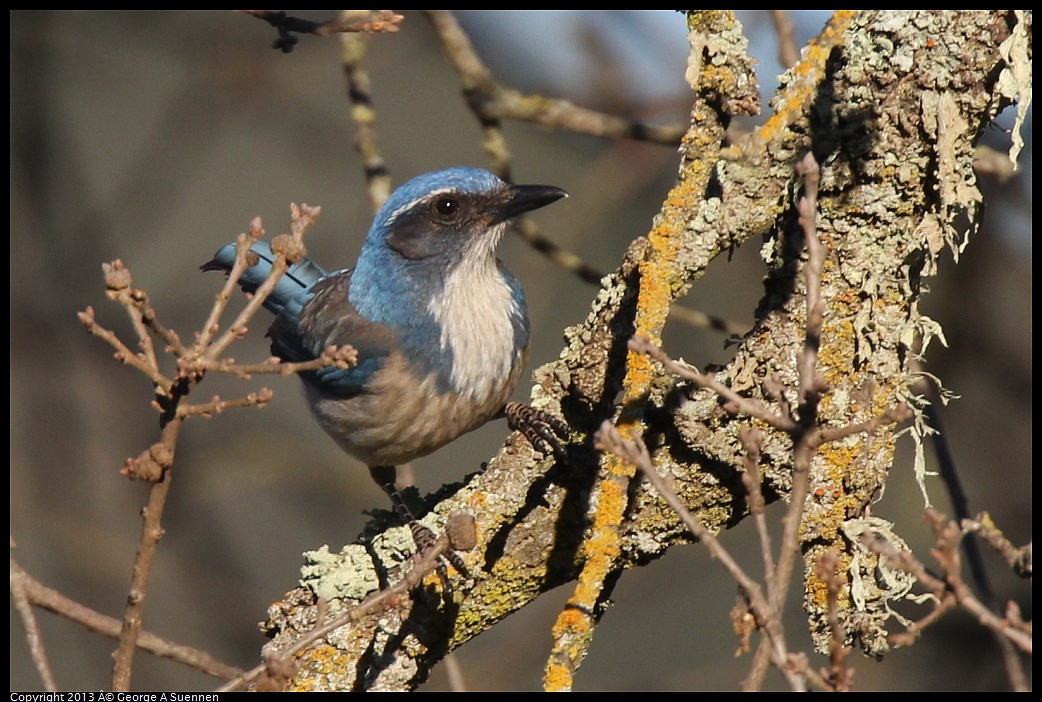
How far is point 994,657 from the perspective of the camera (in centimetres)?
664

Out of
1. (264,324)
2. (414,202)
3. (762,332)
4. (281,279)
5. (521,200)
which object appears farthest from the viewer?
(264,324)

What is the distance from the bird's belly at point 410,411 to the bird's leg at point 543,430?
1.28 metres

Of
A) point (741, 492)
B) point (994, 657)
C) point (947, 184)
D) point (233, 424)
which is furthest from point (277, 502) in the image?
point (947, 184)

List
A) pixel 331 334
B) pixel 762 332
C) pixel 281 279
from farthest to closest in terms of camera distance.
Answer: pixel 281 279 < pixel 331 334 < pixel 762 332

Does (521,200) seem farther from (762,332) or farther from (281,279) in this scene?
(762,332)

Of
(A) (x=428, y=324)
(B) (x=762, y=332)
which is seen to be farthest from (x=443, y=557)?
(A) (x=428, y=324)

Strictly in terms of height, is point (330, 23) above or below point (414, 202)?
below

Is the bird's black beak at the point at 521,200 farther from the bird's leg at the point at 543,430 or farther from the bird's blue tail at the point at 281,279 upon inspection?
the bird's leg at the point at 543,430

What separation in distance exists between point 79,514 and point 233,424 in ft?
4.16

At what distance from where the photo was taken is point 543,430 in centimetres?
340

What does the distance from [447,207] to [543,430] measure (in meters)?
1.83

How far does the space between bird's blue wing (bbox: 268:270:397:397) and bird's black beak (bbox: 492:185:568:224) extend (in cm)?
75

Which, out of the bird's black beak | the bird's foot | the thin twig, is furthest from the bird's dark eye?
the bird's foot
